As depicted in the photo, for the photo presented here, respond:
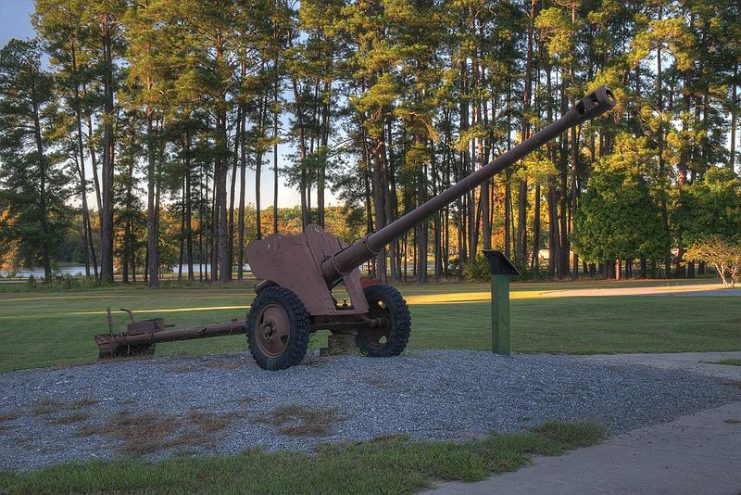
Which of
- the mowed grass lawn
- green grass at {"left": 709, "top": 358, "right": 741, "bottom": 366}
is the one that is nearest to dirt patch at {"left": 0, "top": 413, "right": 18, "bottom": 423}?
the mowed grass lawn

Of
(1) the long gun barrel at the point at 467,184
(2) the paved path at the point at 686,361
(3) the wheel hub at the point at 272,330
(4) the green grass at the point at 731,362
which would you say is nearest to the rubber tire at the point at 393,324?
(1) the long gun barrel at the point at 467,184

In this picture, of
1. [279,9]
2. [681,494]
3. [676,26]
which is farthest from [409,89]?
[681,494]

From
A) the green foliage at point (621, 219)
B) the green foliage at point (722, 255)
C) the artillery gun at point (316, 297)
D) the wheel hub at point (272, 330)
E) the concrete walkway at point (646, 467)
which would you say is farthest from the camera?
the green foliage at point (621, 219)

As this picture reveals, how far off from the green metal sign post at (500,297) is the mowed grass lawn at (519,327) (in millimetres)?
2782

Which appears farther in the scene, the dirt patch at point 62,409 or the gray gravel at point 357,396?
the dirt patch at point 62,409

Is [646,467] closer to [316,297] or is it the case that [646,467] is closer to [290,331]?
[290,331]

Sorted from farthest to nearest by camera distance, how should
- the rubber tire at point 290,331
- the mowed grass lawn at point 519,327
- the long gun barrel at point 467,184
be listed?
1. the mowed grass lawn at point 519,327
2. the rubber tire at point 290,331
3. the long gun barrel at point 467,184

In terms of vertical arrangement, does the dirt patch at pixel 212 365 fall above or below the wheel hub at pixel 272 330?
below

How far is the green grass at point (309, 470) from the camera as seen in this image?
180 inches

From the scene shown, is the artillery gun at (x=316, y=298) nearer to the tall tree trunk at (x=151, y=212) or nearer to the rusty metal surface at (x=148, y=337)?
the rusty metal surface at (x=148, y=337)

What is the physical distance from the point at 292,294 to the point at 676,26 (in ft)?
146

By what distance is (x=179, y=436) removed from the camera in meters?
6.13

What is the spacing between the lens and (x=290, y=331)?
336 inches

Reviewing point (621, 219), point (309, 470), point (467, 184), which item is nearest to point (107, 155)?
point (621, 219)
